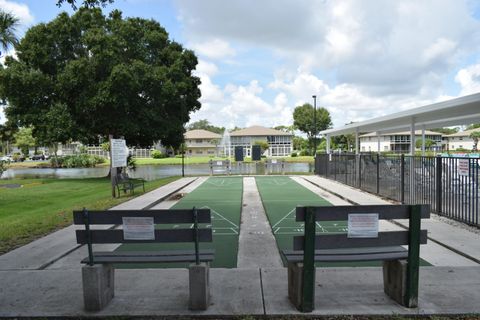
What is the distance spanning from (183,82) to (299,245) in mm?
24923

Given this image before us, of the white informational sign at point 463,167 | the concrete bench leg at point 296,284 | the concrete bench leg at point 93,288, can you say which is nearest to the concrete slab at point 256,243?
the concrete bench leg at point 296,284

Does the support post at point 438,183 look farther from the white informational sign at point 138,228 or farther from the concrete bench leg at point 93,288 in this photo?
the concrete bench leg at point 93,288

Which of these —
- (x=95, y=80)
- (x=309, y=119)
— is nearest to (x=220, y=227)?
(x=95, y=80)

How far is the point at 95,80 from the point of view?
24906mm

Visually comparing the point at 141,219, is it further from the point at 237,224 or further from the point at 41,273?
the point at 237,224

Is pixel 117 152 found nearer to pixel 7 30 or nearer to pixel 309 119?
pixel 7 30

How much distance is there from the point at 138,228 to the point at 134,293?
1014mm

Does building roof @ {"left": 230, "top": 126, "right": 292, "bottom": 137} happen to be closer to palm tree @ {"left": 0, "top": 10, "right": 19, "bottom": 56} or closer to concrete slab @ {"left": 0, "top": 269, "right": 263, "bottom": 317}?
palm tree @ {"left": 0, "top": 10, "right": 19, "bottom": 56}

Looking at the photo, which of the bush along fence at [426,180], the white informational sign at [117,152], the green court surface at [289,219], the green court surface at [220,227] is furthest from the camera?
the white informational sign at [117,152]

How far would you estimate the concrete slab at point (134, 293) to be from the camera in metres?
4.24

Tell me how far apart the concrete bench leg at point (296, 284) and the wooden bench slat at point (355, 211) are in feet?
1.85

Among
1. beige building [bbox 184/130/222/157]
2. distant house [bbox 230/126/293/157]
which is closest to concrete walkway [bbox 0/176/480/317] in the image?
distant house [bbox 230/126/293/157]

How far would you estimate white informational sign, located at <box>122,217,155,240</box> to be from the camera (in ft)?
13.9

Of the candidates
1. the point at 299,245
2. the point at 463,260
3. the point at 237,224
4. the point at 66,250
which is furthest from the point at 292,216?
the point at 299,245
